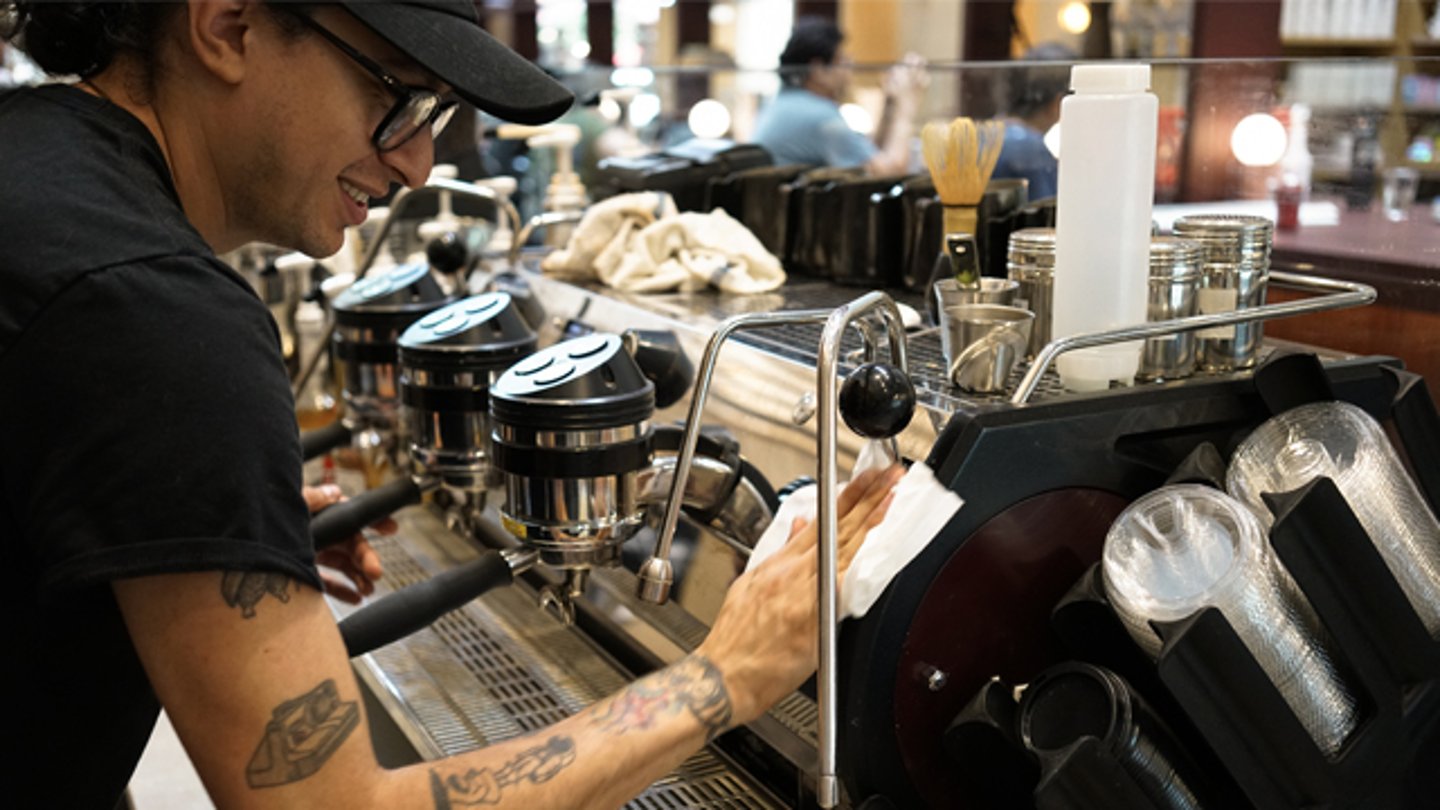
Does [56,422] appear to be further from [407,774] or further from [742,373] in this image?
[742,373]

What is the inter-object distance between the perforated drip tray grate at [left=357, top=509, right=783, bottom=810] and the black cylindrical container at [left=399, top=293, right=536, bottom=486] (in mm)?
225

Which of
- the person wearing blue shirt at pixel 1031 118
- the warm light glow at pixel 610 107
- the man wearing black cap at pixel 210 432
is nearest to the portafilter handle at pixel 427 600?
the man wearing black cap at pixel 210 432

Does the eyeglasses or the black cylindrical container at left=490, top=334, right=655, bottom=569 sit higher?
the eyeglasses

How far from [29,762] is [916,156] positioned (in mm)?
2250

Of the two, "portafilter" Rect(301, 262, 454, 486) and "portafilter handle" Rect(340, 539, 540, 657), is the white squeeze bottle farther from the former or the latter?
"portafilter" Rect(301, 262, 454, 486)

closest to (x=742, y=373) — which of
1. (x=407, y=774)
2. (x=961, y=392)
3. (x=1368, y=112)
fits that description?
(x=961, y=392)

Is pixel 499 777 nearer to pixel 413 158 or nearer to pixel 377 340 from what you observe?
pixel 413 158

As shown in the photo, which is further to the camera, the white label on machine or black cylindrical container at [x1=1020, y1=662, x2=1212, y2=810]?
the white label on machine

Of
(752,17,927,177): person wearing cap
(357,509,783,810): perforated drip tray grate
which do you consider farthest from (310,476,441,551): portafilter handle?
(752,17,927,177): person wearing cap

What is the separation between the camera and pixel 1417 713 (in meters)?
1.07

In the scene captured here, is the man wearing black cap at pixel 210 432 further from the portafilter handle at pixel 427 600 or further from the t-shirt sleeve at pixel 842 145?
the t-shirt sleeve at pixel 842 145

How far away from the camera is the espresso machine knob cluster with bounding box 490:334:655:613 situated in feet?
4.06

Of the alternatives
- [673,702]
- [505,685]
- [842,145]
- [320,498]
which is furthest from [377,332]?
[842,145]

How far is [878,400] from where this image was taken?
3.28 feet
